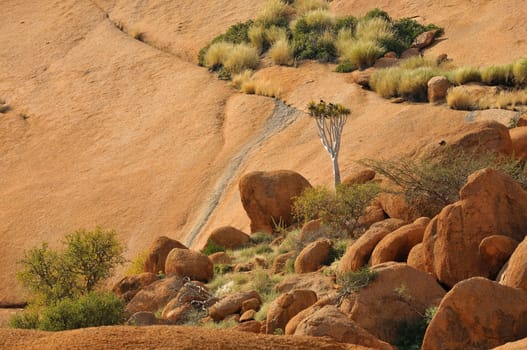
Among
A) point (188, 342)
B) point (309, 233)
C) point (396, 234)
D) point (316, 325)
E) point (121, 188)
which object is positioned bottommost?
point (121, 188)

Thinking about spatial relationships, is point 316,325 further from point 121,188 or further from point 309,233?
point 121,188

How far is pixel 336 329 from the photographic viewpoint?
Answer: 380 inches

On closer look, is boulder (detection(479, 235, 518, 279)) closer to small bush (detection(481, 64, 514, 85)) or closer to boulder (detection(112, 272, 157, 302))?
boulder (detection(112, 272, 157, 302))

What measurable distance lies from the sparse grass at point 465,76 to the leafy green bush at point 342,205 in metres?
7.93

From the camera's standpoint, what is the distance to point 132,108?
3097 cm

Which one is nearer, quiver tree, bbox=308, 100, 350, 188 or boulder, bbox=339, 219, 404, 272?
boulder, bbox=339, 219, 404, 272

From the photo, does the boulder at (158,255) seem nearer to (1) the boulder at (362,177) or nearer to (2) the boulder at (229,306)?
(1) the boulder at (362,177)

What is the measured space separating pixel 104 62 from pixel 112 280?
13743mm

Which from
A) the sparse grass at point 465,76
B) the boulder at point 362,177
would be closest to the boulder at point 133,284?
the boulder at point 362,177

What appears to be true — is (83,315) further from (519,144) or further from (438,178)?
(519,144)

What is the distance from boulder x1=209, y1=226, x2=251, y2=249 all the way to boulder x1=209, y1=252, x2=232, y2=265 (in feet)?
4.06

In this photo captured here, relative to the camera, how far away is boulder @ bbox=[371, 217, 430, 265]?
520 inches

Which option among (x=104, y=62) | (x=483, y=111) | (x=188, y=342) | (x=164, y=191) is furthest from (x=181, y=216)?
(x=188, y=342)

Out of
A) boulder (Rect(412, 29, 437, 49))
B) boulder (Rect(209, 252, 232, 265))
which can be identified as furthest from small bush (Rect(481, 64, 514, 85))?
boulder (Rect(209, 252, 232, 265))
